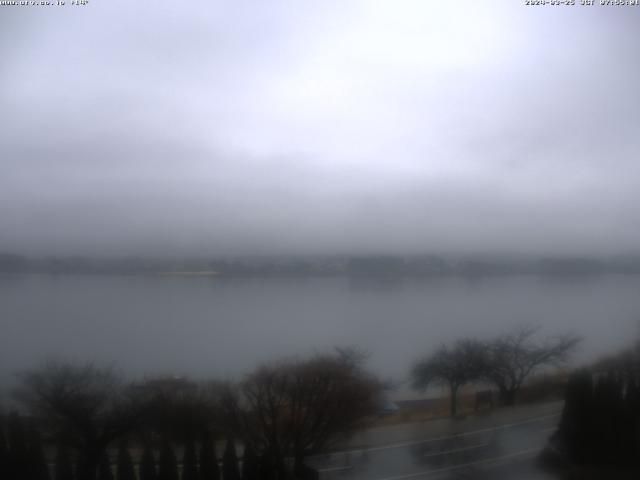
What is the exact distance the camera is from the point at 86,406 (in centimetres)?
156

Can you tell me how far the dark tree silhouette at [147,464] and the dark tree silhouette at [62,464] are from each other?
22cm

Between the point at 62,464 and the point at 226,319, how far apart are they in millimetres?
643

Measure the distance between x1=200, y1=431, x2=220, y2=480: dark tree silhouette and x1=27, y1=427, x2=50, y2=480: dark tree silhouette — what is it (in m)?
0.46

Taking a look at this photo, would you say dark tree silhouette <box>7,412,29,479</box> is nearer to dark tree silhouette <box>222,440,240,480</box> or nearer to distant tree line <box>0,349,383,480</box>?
distant tree line <box>0,349,383,480</box>

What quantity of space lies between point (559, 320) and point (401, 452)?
69 cm

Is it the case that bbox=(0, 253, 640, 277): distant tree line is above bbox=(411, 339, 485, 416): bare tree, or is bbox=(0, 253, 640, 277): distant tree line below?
above

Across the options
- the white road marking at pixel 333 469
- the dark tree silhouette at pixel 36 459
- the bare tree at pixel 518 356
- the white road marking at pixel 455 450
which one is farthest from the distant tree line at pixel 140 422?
the bare tree at pixel 518 356

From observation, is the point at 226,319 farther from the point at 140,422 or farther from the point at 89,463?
the point at 89,463

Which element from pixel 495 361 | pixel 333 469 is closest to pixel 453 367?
pixel 495 361

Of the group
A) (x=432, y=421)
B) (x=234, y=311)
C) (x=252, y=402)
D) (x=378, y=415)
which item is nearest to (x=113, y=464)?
(x=252, y=402)

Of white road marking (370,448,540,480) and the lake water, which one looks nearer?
the lake water

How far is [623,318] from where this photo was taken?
189cm

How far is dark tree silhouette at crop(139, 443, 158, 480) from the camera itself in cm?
156

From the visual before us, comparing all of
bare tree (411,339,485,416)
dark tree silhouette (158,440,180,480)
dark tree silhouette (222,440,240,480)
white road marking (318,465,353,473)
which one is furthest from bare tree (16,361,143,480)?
bare tree (411,339,485,416)
